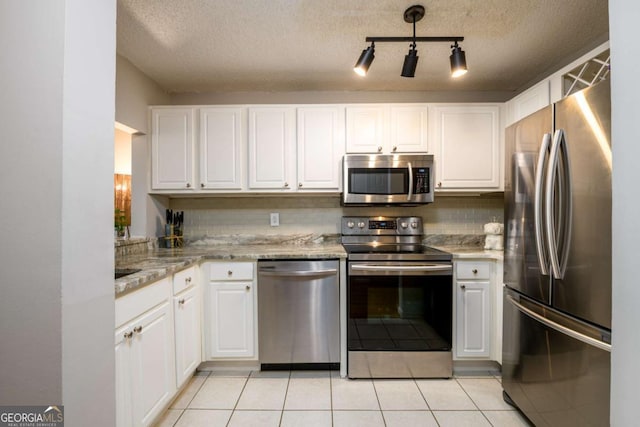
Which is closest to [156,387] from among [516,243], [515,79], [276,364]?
[276,364]

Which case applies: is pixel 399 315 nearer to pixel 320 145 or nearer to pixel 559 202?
pixel 559 202

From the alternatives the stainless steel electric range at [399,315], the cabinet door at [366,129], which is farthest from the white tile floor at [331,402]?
the cabinet door at [366,129]

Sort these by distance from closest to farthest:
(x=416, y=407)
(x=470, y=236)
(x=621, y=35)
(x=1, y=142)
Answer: (x=621, y=35), (x=1, y=142), (x=416, y=407), (x=470, y=236)

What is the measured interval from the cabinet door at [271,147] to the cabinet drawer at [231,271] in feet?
2.23

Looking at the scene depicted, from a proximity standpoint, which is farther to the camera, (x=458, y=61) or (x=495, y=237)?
(x=495, y=237)

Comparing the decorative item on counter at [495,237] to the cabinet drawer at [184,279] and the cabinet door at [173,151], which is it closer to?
the cabinet drawer at [184,279]

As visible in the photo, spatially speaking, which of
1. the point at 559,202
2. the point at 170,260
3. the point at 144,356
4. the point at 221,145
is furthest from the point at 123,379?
the point at 559,202

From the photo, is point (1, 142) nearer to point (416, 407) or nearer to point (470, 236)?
point (416, 407)

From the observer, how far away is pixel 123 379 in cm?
129

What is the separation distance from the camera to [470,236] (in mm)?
2750

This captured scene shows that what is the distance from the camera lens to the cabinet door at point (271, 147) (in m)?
2.46

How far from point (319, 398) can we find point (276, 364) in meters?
0.47

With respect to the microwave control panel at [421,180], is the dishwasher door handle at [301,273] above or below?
below

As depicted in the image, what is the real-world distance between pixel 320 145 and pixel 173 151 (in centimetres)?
122
